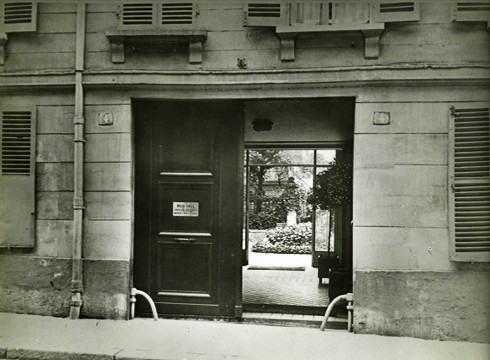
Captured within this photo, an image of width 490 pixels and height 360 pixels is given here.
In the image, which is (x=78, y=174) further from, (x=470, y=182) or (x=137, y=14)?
(x=470, y=182)

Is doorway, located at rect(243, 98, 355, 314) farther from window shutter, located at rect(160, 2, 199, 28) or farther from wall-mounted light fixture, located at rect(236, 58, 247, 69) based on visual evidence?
window shutter, located at rect(160, 2, 199, 28)

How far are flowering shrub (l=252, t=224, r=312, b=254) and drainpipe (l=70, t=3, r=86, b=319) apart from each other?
11.7 meters

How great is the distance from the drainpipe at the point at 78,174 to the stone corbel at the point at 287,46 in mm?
2892

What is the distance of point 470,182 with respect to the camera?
6180mm

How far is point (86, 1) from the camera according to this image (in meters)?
6.37

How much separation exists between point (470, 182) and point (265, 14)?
11.6 ft

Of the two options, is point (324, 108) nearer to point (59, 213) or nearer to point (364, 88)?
point (364, 88)

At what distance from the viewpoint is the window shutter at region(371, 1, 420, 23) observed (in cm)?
625

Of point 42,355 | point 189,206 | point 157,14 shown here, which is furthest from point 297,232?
point 42,355

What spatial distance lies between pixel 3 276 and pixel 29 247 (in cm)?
62

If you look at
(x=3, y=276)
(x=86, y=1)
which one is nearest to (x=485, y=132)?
(x=86, y=1)

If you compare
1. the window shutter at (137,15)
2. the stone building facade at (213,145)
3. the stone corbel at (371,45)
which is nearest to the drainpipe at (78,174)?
the stone building facade at (213,145)

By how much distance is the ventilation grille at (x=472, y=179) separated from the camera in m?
6.15

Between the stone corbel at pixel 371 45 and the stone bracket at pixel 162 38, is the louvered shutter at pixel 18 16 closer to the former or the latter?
the stone bracket at pixel 162 38
